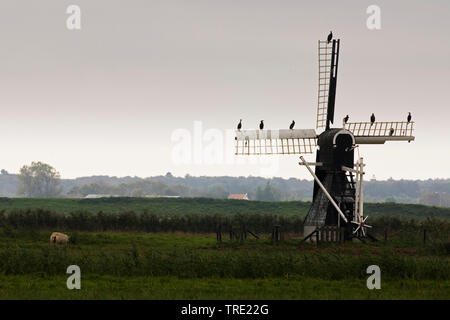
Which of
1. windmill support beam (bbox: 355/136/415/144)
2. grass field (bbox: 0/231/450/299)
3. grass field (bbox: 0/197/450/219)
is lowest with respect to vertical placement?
grass field (bbox: 0/231/450/299)

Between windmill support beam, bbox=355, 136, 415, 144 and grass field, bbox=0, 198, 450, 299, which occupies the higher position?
windmill support beam, bbox=355, 136, 415, 144

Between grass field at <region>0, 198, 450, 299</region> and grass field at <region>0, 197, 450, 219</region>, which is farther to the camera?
grass field at <region>0, 197, 450, 219</region>

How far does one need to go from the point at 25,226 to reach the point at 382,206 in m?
69.6

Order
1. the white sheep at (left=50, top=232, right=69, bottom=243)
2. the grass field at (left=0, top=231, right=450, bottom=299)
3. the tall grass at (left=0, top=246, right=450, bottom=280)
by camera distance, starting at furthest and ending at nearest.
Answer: the white sheep at (left=50, top=232, right=69, bottom=243) < the tall grass at (left=0, top=246, right=450, bottom=280) < the grass field at (left=0, top=231, right=450, bottom=299)

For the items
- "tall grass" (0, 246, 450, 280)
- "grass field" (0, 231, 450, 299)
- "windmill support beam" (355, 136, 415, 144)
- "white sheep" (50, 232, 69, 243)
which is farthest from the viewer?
"windmill support beam" (355, 136, 415, 144)

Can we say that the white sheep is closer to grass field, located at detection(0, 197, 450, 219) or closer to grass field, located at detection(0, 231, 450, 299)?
grass field, located at detection(0, 231, 450, 299)

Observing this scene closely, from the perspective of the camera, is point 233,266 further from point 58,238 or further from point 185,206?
point 185,206

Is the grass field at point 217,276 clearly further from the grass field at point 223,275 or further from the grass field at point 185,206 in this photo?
the grass field at point 185,206

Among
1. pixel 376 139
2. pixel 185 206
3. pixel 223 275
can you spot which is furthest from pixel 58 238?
pixel 185 206

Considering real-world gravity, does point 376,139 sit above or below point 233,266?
above

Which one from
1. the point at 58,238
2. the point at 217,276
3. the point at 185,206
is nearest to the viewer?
the point at 217,276

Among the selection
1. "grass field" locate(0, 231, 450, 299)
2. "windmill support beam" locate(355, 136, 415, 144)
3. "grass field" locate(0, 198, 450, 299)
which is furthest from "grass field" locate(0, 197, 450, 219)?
"grass field" locate(0, 231, 450, 299)
